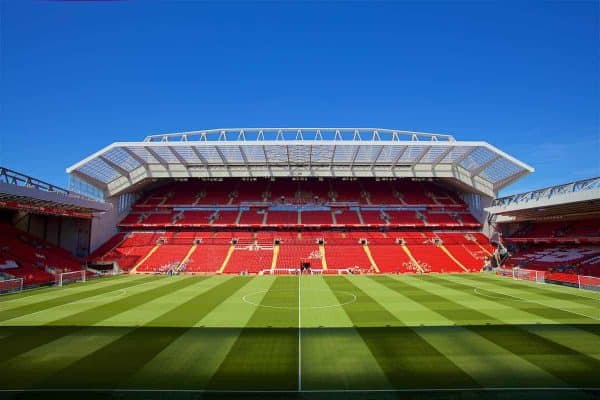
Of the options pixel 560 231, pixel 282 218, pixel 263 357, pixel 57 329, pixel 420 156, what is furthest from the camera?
pixel 282 218

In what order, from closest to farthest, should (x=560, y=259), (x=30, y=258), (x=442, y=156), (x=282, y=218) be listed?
(x=30, y=258) → (x=560, y=259) → (x=442, y=156) → (x=282, y=218)

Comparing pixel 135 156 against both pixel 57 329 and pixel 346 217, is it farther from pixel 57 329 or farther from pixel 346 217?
pixel 57 329

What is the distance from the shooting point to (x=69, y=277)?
3027cm

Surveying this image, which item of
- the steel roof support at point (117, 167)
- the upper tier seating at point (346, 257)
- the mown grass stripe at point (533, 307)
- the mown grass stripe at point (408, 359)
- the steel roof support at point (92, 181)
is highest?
the steel roof support at point (117, 167)

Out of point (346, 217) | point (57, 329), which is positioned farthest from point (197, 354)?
point (346, 217)

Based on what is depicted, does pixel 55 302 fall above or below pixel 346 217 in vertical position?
below

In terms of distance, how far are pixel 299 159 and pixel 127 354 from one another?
1421 inches

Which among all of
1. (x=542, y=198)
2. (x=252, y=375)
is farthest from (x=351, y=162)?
(x=252, y=375)

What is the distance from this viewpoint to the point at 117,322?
14977 mm

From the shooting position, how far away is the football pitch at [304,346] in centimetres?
870

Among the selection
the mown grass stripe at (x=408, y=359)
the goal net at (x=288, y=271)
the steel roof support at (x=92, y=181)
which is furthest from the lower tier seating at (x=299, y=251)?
the mown grass stripe at (x=408, y=359)

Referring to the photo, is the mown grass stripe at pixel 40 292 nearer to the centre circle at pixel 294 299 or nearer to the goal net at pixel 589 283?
the centre circle at pixel 294 299

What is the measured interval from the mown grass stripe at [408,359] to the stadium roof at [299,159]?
28275mm

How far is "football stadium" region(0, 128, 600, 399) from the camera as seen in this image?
31.1 ft
